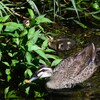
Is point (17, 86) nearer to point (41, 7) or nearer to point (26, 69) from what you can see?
point (26, 69)

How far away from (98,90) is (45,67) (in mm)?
903

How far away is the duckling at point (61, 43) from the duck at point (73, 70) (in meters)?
0.46

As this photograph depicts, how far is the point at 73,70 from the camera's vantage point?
8.83 metres

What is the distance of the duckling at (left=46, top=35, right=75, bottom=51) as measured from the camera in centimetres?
936

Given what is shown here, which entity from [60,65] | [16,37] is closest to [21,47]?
[16,37]

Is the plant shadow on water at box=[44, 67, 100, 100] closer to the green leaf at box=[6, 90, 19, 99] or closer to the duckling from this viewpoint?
the green leaf at box=[6, 90, 19, 99]

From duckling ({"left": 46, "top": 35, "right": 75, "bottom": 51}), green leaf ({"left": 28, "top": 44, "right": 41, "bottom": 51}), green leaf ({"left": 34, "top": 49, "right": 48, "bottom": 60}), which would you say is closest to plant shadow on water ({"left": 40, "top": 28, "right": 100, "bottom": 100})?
green leaf ({"left": 34, "top": 49, "right": 48, "bottom": 60})

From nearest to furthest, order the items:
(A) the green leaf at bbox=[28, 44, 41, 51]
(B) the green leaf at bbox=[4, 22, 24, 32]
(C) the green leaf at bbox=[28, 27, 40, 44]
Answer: (A) the green leaf at bbox=[28, 44, 41, 51] < (C) the green leaf at bbox=[28, 27, 40, 44] < (B) the green leaf at bbox=[4, 22, 24, 32]

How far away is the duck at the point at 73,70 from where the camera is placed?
8688 millimetres

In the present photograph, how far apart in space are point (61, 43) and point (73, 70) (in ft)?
2.59

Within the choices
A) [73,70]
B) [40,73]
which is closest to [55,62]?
[73,70]

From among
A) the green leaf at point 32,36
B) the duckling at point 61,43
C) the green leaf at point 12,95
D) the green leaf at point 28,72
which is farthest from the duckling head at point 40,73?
the duckling at point 61,43

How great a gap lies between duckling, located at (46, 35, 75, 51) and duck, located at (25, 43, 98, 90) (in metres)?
0.46

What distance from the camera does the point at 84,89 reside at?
328 inches
